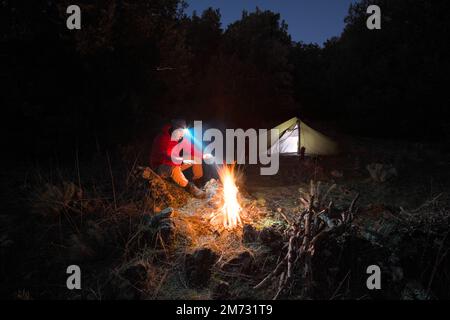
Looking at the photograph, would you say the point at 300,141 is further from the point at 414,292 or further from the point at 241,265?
the point at 414,292

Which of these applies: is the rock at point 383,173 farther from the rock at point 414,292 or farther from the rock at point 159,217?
the rock at point 159,217

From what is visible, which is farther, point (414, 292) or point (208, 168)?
point (208, 168)

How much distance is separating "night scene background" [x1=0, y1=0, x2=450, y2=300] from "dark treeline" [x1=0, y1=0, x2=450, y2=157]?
5 centimetres

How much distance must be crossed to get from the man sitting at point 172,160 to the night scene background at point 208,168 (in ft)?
0.83

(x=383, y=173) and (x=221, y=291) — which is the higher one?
(x=383, y=173)

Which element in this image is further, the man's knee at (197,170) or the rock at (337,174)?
the rock at (337,174)

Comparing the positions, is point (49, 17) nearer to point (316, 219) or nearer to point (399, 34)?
point (316, 219)

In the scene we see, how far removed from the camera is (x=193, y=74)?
56.1 feet

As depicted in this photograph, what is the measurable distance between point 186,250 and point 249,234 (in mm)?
822

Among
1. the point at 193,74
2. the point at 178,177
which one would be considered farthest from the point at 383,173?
the point at 193,74

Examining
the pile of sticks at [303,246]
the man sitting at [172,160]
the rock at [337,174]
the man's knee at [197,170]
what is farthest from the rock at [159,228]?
the rock at [337,174]

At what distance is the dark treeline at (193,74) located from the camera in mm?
8438

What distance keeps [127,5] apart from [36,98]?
136 inches
